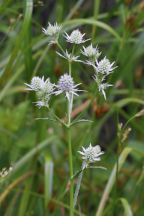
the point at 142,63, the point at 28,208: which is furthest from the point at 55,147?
the point at 142,63

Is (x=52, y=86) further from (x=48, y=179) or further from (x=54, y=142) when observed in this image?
(x=54, y=142)

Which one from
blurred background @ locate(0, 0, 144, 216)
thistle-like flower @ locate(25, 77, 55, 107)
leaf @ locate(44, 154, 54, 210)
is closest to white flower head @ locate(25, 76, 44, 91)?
thistle-like flower @ locate(25, 77, 55, 107)

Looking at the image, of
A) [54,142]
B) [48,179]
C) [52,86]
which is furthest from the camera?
[54,142]

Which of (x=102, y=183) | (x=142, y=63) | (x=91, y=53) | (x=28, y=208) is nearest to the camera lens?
(x=91, y=53)

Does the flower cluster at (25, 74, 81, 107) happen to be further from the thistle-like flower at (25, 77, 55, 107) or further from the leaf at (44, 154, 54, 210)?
the leaf at (44, 154, 54, 210)

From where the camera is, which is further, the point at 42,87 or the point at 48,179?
the point at 48,179

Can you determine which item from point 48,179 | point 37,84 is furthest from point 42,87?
point 48,179

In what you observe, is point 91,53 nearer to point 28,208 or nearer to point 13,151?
point 28,208

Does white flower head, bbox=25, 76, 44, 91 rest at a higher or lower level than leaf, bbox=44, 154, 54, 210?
higher

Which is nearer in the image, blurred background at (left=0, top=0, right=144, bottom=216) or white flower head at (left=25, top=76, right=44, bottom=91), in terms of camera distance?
white flower head at (left=25, top=76, right=44, bottom=91)

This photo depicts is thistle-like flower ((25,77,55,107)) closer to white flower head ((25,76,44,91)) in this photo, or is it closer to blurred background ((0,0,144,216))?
white flower head ((25,76,44,91))

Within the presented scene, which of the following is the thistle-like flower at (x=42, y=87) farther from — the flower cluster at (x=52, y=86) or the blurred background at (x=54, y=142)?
the blurred background at (x=54, y=142)
